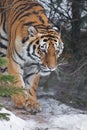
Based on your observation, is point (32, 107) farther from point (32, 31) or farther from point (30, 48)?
point (32, 31)

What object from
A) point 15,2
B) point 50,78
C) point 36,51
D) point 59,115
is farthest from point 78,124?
point 15,2

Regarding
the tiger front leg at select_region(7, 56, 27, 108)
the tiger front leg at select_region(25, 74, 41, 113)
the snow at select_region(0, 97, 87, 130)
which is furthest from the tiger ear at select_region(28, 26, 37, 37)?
the snow at select_region(0, 97, 87, 130)

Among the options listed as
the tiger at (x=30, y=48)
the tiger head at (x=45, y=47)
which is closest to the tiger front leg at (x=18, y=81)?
the tiger at (x=30, y=48)

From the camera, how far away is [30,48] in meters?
6.06

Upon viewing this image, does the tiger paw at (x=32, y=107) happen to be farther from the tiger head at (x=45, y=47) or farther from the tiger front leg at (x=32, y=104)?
the tiger head at (x=45, y=47)

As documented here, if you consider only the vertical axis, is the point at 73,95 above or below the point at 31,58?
below

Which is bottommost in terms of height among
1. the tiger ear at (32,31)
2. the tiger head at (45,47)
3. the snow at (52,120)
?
the snow at (52,120)

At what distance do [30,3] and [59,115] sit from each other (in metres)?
1.81

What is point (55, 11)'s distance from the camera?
723 centimetres

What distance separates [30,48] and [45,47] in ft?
0.80

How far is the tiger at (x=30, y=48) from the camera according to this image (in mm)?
5879

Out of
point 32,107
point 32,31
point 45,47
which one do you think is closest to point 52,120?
point 32,107

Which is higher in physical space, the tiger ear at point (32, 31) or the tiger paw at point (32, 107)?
the tiger ear at point (32, 31)

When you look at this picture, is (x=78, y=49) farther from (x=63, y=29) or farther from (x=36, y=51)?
(x=36, y=51)
